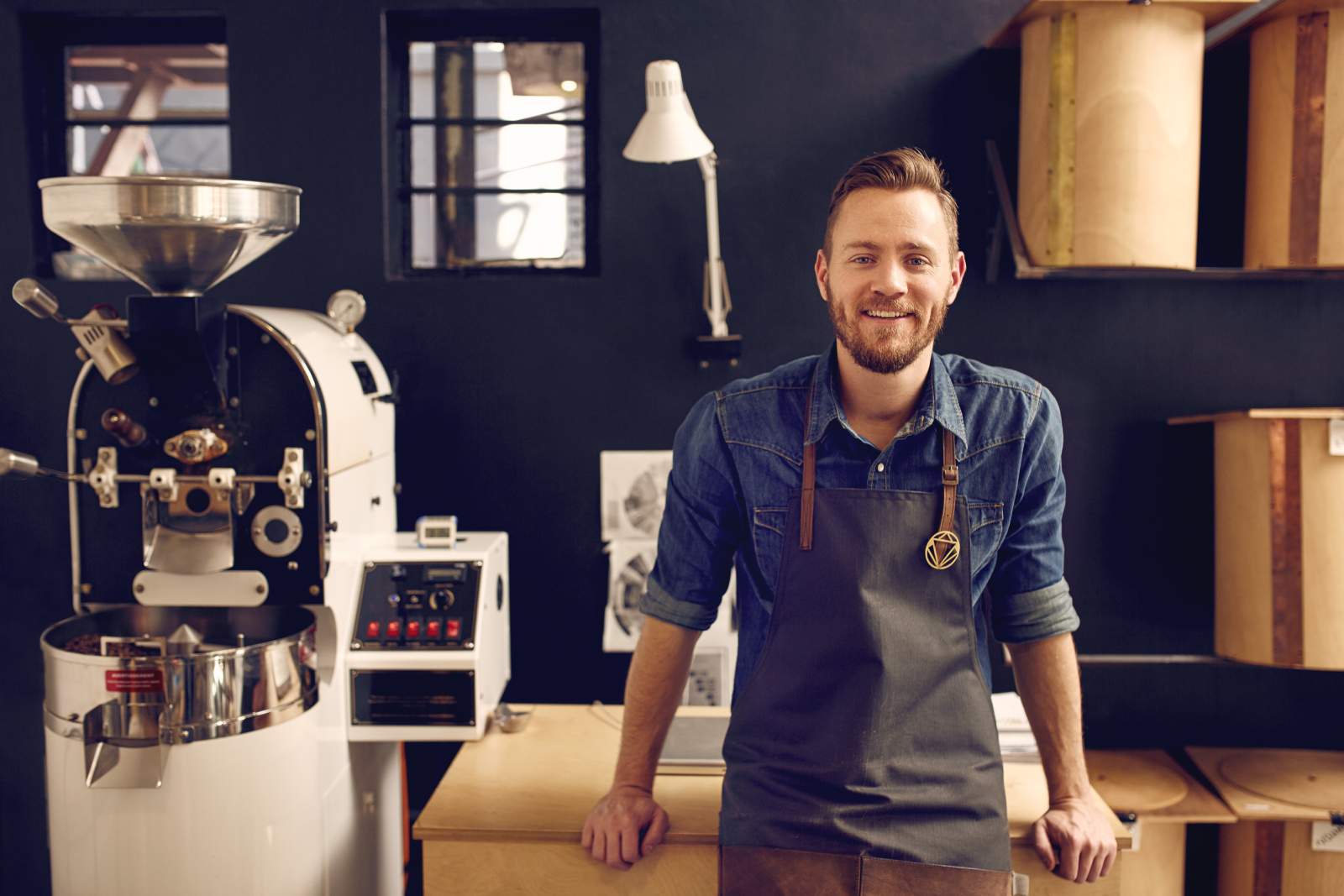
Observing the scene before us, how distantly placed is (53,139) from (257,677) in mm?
1798

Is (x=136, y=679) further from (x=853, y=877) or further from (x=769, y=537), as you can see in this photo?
(x=853, y=877)

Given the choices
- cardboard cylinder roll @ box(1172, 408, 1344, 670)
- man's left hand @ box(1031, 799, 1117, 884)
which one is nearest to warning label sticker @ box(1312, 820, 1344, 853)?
cardboard cylinder roll @ box(1172, 408, 1344, 670)

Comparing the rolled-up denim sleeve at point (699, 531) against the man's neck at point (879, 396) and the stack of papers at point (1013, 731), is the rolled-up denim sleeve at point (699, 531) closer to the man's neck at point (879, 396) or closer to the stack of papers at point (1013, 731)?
the man's neck at point (879, 396)

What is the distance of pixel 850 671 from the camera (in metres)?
1.70

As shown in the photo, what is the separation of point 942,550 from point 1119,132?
1194 mm

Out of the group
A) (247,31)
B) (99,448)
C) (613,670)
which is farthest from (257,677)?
(247,31)

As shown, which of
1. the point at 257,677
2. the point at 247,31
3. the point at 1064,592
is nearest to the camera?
the point at 1064,592

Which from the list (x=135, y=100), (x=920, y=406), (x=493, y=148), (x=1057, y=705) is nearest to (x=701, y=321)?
(x=493, y=148)

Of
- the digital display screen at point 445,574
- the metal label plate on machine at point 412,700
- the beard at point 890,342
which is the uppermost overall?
the beard at point 890,342

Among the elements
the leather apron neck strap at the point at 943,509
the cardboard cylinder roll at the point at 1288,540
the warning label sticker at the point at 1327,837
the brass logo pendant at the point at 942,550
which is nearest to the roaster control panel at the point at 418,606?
the leather apron neck strap at the point at 943,509

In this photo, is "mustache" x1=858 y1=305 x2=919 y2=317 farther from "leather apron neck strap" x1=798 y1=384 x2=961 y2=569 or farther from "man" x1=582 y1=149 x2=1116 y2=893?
"leather apron neck strap" x1=798 y1=384 x2=961 y2=569

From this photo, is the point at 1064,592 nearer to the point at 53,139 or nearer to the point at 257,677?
the point at 257,677

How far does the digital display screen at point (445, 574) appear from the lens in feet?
8.01

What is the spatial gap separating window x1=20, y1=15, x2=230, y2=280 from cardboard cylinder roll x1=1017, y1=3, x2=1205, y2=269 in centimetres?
206
